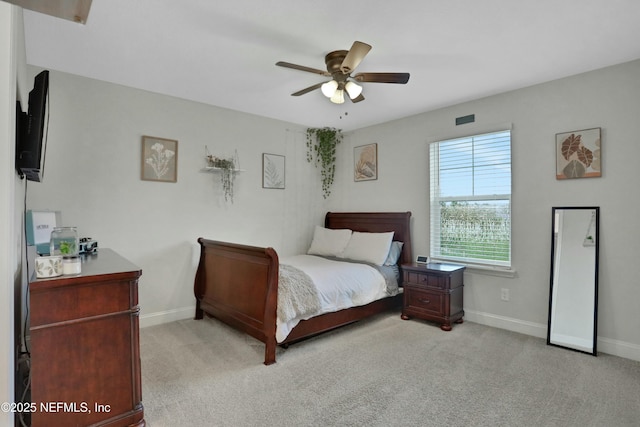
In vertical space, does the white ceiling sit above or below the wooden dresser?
above

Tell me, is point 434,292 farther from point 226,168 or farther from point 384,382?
point 226,168

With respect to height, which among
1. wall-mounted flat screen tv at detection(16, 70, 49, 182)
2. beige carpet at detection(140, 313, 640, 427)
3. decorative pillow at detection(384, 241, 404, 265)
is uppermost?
wall-mounted flat screen tv at detection(16, 70, 49, 182)

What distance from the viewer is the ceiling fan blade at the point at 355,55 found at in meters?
2.15

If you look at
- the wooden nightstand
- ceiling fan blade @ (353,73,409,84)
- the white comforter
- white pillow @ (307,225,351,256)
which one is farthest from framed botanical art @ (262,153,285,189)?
ceiling fan blade @ (353,73,409,84)

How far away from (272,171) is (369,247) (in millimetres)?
1644

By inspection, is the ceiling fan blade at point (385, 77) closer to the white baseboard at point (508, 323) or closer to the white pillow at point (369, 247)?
the white pillow at point (369, 247)

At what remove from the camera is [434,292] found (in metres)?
3.58

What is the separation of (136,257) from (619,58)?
4.72m

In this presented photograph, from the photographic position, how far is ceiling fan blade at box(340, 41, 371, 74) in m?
2.15

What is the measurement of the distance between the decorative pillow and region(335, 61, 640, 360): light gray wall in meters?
0.23

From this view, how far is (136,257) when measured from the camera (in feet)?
11.5

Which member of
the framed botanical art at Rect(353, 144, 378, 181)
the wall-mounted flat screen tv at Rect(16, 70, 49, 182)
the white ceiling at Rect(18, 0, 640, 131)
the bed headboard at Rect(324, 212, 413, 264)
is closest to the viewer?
the wall-mounted flat screen tv at Rect(16, 70, 49, 182)

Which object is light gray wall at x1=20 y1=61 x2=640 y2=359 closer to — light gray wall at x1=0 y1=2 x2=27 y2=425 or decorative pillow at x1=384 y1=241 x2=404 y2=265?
decorative pillow at x1=384 y1=241 x2=404 y2=265

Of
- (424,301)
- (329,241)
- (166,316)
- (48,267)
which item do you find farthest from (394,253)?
(48,267)
